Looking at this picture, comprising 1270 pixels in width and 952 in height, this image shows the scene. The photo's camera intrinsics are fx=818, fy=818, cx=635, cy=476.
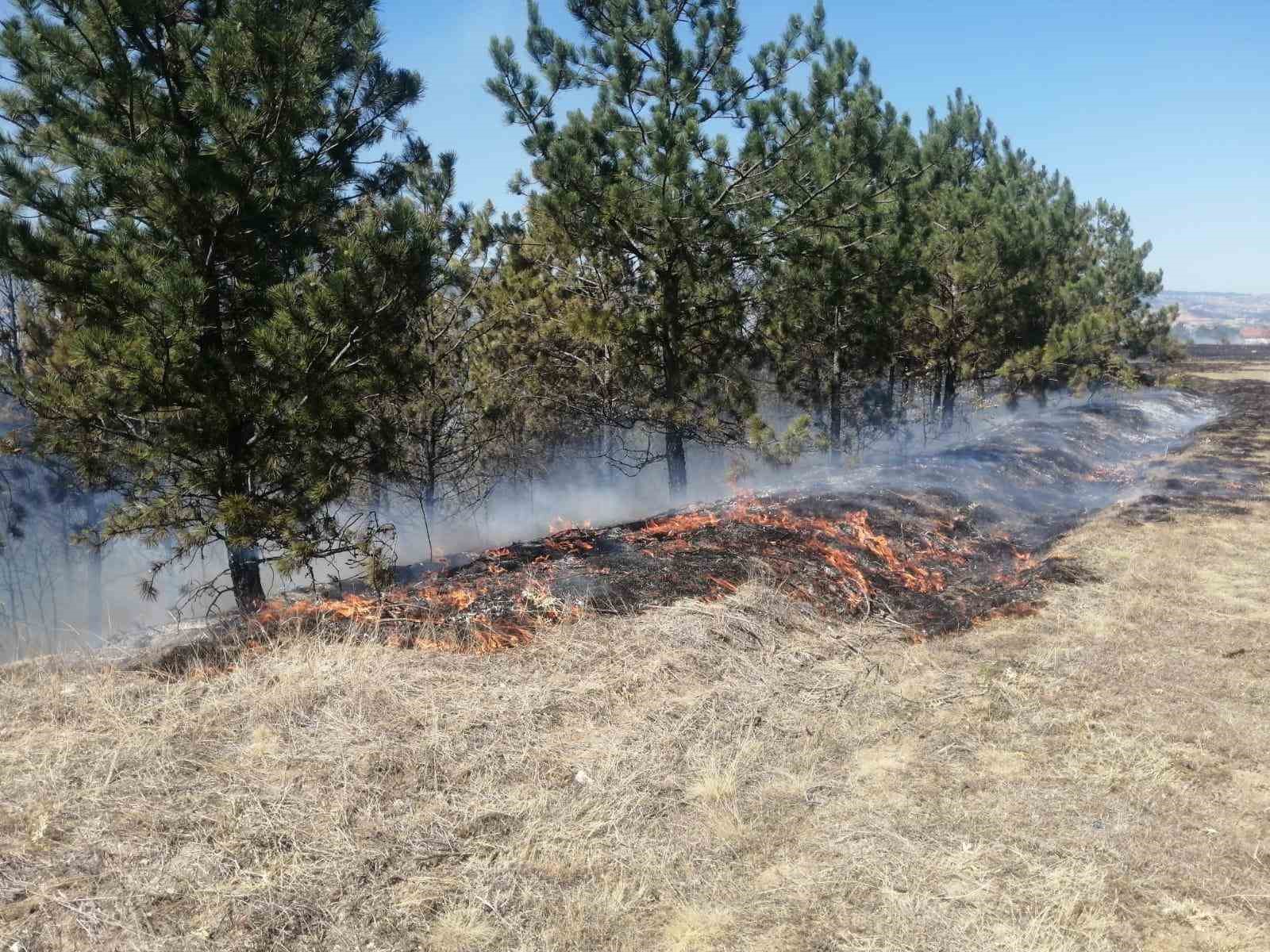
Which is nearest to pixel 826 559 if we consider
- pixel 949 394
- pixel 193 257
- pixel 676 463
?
pixel 676 463

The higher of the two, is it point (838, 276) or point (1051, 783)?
point (838, 276)

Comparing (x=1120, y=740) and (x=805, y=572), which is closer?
(x=1120, y=740)

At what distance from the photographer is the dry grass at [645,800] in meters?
3.43

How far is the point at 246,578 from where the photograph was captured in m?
7.46

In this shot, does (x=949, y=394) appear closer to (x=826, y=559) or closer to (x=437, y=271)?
(x=826, y=559)

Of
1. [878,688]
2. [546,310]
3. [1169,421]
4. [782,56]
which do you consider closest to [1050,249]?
[1169,421]

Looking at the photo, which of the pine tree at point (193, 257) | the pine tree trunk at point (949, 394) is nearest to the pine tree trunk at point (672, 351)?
the pine tree at point (193, 257)

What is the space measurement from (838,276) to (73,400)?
10.8m

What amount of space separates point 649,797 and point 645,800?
41 millimetres

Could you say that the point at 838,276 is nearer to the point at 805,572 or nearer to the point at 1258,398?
the point at 805,572

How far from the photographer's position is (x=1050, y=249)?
67.6 ft

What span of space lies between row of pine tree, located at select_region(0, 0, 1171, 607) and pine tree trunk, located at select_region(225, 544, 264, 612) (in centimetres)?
4

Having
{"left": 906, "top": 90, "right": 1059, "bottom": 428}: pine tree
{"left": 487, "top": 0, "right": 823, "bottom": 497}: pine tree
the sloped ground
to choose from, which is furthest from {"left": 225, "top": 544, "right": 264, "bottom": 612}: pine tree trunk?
{"left": 906, "top": 90, "right": 1059, "bottom": 428}: pine tree

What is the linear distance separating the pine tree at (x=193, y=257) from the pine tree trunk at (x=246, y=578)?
0.05 m
